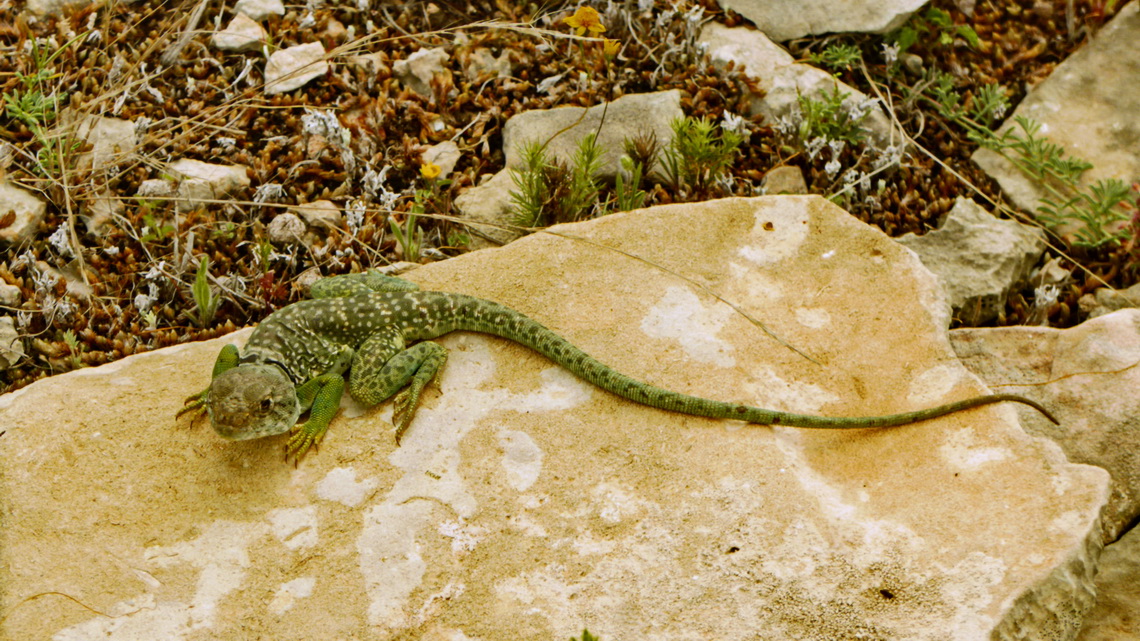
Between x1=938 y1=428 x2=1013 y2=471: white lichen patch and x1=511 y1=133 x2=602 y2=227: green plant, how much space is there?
340 centimetres

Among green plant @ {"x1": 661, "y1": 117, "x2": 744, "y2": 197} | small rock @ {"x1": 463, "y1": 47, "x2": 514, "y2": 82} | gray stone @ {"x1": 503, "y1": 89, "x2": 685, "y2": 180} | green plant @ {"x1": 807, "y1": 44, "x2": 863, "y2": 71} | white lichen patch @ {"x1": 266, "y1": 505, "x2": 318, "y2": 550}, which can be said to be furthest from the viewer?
small rock @ {"x1": 463, "y1": 47, "x2": 514, "y2": 82}

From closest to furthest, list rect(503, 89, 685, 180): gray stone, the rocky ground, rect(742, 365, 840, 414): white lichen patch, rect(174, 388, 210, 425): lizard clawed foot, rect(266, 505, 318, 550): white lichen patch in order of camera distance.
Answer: rect(266, 505, 318, 550): white lichen patch → rect(174, 388, 210, 425): lizard clawed foot → rect(742, 365, 840, 414): white lichen patch → the rocky ground → rect(503, 89, 685, 180): gray stone

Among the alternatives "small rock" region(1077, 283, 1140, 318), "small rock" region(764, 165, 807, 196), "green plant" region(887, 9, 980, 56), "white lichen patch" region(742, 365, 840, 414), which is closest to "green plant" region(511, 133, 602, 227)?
"small rock" region(764, 165, 807, 196)

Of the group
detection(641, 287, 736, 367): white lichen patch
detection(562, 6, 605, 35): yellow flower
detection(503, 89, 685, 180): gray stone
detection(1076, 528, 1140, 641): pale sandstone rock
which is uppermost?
detection(562, 6, 605, 35): yellow flower

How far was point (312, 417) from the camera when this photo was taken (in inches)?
239

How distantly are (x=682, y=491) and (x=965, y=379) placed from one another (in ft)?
6.46

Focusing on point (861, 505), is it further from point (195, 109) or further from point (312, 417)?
point (195, 109)

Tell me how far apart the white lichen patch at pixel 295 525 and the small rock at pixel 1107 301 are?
619cm

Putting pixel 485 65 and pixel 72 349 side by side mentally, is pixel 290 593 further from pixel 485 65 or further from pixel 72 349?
pixel 485 65

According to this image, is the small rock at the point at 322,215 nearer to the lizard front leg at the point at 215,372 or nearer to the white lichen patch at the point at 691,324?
the lizard front leg at the point at 215,372

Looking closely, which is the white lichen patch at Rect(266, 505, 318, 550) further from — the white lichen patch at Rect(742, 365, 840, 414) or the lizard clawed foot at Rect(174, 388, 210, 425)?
the white lichen patch at Rect(742, 365, 840, 414)

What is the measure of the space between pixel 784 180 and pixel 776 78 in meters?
1.11

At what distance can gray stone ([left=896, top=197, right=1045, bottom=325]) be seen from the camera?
797 centimetres

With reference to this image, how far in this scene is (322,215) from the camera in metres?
8.40
